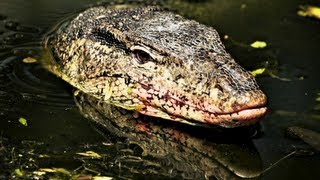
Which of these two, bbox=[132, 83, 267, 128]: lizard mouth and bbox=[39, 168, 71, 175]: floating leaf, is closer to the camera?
bbox=[39, 168, 71, 175]: floating leaf

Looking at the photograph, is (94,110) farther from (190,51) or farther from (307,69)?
(307,69)

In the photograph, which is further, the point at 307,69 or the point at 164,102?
the point at 307,69

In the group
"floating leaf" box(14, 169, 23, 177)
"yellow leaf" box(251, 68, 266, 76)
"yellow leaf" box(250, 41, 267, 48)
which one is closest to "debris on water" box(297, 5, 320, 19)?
"yellow leaf" box(250, 41, 267, 48)

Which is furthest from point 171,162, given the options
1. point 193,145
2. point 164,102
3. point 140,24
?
point 140,24

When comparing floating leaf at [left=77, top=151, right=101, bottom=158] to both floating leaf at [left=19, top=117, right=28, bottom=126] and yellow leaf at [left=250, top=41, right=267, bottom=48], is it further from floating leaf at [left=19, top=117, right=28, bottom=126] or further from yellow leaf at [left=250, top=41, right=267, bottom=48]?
yellow leaf at [left=250, top=41, right=267, bottom=48]

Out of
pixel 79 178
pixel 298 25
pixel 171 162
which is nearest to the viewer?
pixel 79 178

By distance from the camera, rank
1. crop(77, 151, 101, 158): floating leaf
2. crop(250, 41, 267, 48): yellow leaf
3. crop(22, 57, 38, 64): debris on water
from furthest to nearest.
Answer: crop(250, 41, 267, 48): yellow leaf < crop(22, 57, 38, 64): debris on water < crop(77, 151, 101, 158): floating leaf
